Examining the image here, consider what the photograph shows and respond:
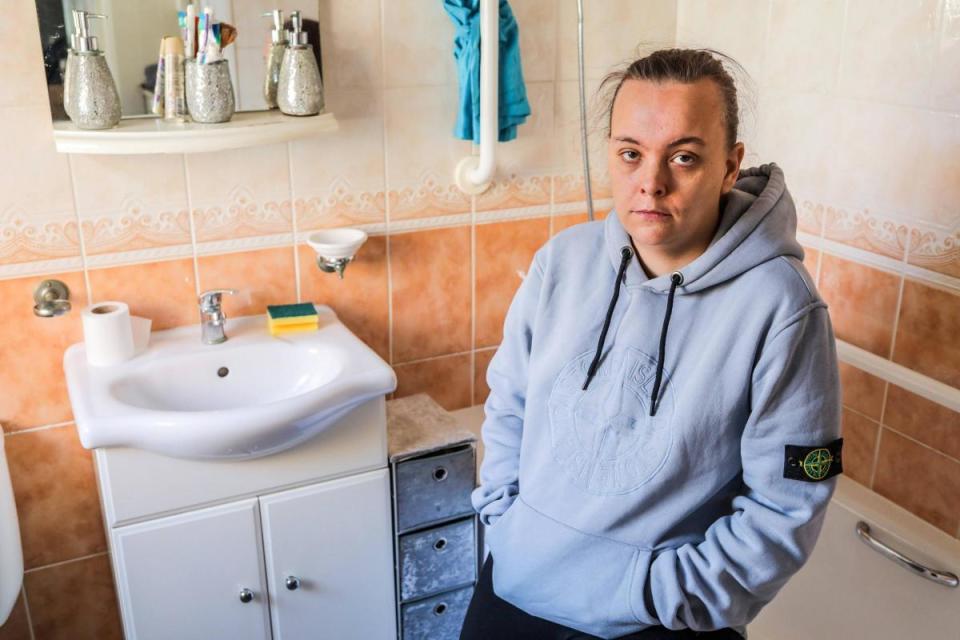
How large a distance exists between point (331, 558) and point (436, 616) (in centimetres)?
33

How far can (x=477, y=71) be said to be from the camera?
2053 mm

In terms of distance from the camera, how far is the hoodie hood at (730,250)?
1345 millimetres

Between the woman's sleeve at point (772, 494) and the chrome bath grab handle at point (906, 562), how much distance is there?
2.01ft

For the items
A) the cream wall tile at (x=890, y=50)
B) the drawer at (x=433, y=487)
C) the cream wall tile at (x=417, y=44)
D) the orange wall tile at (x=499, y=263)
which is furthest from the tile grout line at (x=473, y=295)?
the cream wall tile at (x=890, y=50)

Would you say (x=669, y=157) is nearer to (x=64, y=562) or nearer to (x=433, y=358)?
(x=433, y=358)

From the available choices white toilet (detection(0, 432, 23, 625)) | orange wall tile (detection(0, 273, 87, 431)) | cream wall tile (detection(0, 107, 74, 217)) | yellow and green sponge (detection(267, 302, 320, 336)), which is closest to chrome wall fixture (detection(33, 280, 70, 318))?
orange wall tile (detection(0, 273, 87, 431))

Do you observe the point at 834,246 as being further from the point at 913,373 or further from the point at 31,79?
the point at 31,79

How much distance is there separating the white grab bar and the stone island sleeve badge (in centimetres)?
105

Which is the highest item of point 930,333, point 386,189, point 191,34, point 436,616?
point 191,34

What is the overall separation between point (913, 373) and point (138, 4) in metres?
1.67

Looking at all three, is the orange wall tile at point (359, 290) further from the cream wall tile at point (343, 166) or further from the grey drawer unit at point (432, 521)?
the grey drawer unit at point (432, 521)

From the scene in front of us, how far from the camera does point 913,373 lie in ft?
6.29

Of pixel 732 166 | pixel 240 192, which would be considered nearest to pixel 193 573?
pixel 240 192

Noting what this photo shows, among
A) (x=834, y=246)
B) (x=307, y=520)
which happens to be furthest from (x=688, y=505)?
(x=834, y=246)
